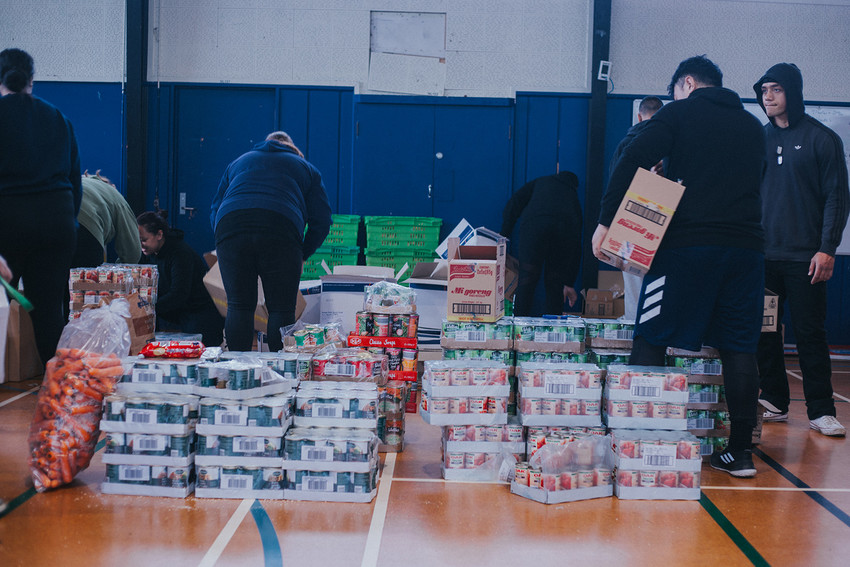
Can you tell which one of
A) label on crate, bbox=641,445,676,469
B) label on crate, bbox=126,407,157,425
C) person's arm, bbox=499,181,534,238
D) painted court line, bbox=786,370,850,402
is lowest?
painted court line, bbox=786,370,850,402

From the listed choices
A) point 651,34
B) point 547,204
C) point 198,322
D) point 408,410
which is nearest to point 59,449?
point 408,410

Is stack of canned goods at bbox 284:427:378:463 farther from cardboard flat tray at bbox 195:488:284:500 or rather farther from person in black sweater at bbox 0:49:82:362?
person in black sweater at bbox 0:49:82:362

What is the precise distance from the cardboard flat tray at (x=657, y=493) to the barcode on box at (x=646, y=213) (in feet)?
3.22

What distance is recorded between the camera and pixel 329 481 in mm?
2744

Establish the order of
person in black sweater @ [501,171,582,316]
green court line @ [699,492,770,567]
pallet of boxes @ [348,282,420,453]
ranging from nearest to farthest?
green court line @ [699,492,770,567], pallet of boxes @ [348,282,420,453], person in black sweater @ [501,171,582,316]

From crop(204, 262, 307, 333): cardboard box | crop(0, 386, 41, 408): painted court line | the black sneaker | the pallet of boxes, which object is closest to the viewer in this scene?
the black sneaker

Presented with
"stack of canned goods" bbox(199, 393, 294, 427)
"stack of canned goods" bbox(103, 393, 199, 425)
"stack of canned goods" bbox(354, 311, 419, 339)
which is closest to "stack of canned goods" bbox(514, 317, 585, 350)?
"stack of canned goods" bbox(354, 311, 419, 339)

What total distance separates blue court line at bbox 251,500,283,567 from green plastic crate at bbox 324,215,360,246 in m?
4.42

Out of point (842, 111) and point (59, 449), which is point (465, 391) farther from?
point (842, 111)

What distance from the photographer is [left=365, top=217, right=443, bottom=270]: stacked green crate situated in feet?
22.8

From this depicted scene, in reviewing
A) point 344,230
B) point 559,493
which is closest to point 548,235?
point 344,230

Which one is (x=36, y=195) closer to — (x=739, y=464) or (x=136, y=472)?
(x=136, y=472)

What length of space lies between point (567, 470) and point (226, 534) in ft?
4.03

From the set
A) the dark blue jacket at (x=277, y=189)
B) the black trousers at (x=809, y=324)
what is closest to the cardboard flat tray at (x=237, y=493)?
the dark blue jacket at (x=277, y=189)
